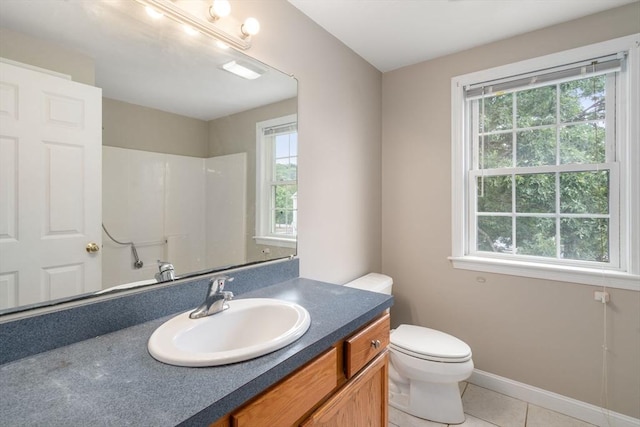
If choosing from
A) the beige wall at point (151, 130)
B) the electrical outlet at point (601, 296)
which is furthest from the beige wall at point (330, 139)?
the electrical outlet at point (601, 296)

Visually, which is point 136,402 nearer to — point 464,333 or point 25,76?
point 25,76

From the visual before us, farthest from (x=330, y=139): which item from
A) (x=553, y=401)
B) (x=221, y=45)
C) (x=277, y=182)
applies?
(x=553, y=401)

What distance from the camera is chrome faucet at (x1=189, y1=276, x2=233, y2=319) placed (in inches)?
40.4

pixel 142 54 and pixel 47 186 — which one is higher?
pixel 142 54

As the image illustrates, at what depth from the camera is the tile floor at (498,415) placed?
1.69 meters

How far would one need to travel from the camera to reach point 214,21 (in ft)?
3.99

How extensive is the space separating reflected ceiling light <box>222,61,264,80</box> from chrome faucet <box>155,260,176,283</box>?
868mm

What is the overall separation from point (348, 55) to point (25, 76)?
173 centimetres

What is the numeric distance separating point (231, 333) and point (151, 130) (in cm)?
80

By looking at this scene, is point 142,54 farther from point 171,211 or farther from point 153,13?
point 171,211

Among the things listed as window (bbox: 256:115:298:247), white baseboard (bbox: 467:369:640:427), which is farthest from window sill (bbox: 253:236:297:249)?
white baseboard (bbox: 467:369:640:427)

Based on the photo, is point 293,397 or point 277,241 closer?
point 293,397

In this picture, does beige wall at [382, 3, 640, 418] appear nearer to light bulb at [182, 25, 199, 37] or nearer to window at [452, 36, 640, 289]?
window at [452, 36, 640, 289]

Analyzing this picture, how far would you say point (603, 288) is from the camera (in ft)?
5.50
